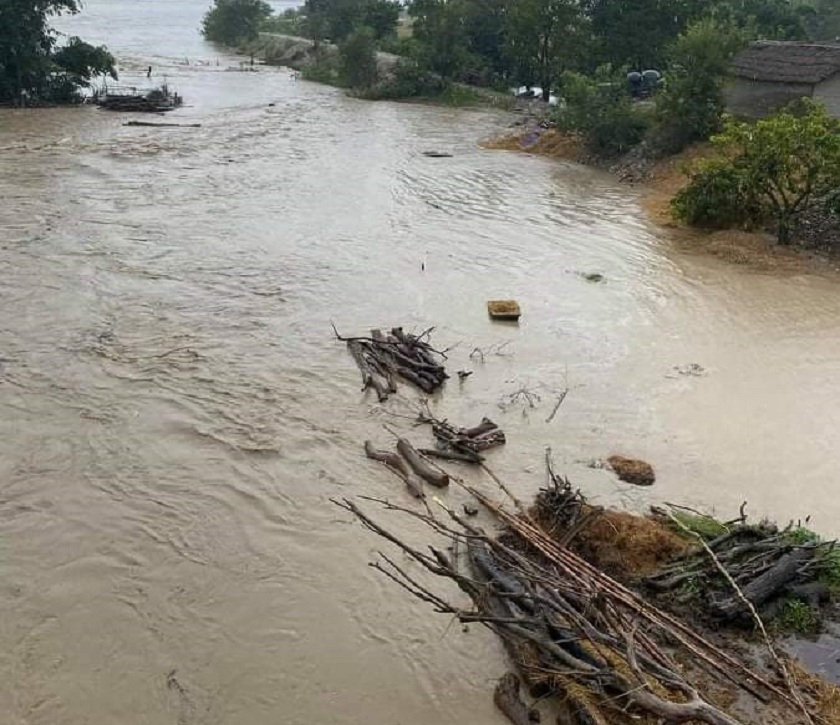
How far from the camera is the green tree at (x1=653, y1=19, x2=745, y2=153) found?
23.9 m

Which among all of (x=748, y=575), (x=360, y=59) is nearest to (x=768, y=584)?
(x=748, y=575)

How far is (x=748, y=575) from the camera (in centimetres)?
724

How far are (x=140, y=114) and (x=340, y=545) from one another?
29.9m

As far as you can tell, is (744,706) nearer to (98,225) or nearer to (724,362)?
(724,362)

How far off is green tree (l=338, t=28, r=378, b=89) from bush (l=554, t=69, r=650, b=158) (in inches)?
694

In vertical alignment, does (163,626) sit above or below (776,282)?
below

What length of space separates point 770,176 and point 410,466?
12506mm

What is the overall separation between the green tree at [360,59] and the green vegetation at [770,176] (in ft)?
88.6

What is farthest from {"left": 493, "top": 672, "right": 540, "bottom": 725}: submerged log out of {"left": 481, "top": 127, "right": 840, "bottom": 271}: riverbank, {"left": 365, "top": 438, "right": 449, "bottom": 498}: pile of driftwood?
{"left": 481, "top": 127, "right": 840, "bottom": 271}: riverbank

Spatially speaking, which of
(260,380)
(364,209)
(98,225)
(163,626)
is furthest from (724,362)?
(98,225)

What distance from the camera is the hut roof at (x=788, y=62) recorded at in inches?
926

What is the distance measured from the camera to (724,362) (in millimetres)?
12484

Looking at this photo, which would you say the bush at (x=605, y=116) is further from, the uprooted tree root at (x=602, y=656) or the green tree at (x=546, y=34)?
the uprooted tree root at (x=602, y=656)

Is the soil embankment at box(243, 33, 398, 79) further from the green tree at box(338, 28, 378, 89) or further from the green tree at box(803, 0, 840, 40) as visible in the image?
the green tree at box(803, 0, 840, 40)
